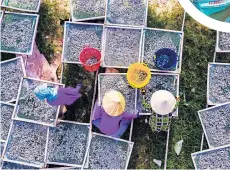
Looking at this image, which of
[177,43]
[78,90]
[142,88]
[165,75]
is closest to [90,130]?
[78,90]

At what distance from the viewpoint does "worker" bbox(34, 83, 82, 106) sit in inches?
128

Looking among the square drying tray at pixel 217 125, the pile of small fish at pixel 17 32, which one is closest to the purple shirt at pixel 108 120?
the square drying tray at pixel 217 125

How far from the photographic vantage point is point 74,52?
3627mm

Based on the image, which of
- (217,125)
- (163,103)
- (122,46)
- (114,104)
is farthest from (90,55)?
(217,125)

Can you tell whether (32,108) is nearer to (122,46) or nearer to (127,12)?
(122,46)

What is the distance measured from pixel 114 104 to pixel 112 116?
0.14 m

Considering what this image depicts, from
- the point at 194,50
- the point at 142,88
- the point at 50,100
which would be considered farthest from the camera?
the point at 194,50

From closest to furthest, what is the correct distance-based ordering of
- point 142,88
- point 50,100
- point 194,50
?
point 50,100 < point 142,88 < point 194,50

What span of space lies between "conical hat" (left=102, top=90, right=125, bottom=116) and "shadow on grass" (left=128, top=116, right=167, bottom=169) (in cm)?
47

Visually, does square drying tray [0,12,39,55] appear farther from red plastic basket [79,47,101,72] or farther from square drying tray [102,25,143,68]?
square drying tray [102,25,143,68]

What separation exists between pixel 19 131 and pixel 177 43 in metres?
1.67

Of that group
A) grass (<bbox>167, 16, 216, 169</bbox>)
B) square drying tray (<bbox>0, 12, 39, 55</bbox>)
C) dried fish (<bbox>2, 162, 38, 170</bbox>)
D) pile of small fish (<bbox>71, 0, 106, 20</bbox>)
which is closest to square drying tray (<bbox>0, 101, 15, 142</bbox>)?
dried fish (<bbox>2, 162, 38, 170</bbox>)

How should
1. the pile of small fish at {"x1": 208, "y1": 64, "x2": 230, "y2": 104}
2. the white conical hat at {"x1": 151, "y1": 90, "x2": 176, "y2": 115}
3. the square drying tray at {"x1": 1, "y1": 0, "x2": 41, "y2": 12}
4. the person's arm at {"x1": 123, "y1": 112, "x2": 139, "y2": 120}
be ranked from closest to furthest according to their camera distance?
the white conical hat at {"x1": 151, "y1": 90, "x2": 176, "y2": 115}
the person's arm at {"x1": 123, "y1": 112, "x2": 139, "y2": 120}
the pile of small fish at {"x1": 208, "y1": 64, "x2": 230, "y2": 104}
the square drying tray at {"x1": 1, "y1": 0, "x2": 41, "y2": 12}

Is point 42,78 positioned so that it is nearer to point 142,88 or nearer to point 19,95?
point 19,95
